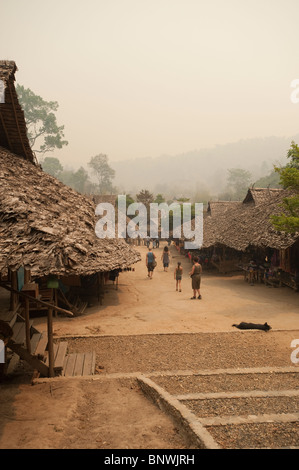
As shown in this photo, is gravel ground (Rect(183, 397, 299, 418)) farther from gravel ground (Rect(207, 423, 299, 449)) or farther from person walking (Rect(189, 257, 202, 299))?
person walking (Rect(189, 257, 202, 299))

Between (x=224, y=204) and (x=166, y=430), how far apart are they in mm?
28415

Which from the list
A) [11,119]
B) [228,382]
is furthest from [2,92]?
[228,382]

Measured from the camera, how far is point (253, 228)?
60.4 ft

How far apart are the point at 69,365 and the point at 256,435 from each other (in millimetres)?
3954

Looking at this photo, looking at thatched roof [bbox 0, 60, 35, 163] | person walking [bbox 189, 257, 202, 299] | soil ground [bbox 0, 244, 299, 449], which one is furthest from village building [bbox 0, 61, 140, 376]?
person walking [bbox 189, 257, 202, 299]

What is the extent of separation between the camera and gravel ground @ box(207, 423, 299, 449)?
4.40 m

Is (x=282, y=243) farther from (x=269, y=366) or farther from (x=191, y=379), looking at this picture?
(x=191, y=379)

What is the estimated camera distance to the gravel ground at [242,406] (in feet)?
17.0

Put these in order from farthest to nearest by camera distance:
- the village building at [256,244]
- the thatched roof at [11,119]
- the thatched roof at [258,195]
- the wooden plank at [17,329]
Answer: the thatched roof at [258,195] → the village building at [256,244] → the thatched roof at [11,119] → the wooden plank at [17,329]

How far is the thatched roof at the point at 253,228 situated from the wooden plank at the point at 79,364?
969cm

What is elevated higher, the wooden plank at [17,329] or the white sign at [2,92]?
the white sign at [2,92]

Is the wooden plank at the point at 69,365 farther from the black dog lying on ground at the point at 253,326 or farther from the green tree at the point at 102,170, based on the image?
the green tree at the point at 102,170

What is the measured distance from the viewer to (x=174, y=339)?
8859 millimetres

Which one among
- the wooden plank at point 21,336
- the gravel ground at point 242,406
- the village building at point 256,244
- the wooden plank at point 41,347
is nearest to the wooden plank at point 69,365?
the wooden plank at point 41,347
